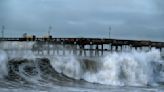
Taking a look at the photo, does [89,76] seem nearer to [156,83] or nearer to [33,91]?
[156,83]

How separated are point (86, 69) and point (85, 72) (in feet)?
2.89

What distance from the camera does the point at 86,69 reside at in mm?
47344

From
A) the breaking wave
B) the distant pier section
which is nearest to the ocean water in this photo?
the breaking wave

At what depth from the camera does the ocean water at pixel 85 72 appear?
128ft

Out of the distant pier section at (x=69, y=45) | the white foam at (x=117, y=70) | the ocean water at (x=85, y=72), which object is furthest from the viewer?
the distant pier section at (x=69, y=45)

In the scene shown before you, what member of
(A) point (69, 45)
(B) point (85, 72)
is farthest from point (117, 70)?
(A) point (69, 45)

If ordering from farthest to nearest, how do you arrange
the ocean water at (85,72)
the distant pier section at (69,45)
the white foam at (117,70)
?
the distant pier section at (69,45) → the white foam at (117,70) → the ocean water at (85,72)

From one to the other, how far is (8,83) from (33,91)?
4520mm

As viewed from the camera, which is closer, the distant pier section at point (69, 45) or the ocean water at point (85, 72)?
the ocean water at point (85, 72)

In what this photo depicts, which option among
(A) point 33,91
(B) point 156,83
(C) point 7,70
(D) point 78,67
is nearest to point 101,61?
(D) point 78,67

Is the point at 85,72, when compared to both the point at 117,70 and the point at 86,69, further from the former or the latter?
the point at 117,70

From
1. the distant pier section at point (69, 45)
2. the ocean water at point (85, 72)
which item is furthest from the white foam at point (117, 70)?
the distant pier section at point (69, 45)

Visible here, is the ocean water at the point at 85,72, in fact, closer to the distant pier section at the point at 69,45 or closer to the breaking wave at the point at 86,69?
the breaking wave at the point at 86,69

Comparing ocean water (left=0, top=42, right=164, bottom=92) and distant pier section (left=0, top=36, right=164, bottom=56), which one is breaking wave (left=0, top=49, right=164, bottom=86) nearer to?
ocean water (left=0, top=42, right=164, bottom=92)
